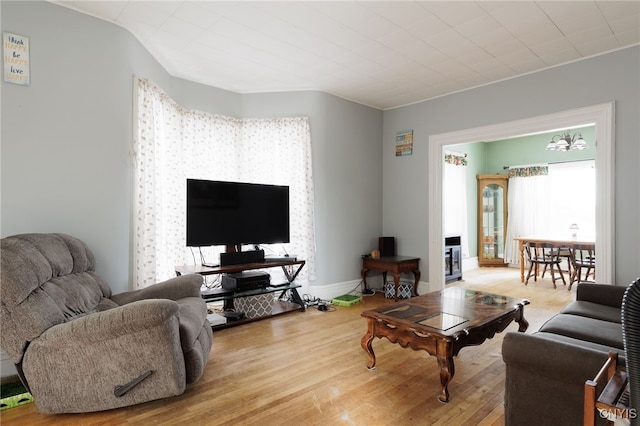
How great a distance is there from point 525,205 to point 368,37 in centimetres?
590

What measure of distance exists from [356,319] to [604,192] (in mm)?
2785

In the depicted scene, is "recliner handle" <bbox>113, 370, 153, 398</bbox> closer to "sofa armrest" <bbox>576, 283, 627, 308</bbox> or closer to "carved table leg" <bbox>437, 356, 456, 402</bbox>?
"carved table leg" <bbox>437, 356, 456, 402</bbox>

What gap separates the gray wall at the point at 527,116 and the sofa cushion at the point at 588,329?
150 centimetres

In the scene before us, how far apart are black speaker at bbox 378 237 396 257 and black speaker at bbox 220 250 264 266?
1994mm

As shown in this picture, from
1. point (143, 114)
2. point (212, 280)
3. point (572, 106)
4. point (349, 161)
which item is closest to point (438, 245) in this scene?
point (349, 161)

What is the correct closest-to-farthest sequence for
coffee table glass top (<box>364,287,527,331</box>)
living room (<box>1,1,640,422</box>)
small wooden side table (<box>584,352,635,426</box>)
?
small wooden side table (<box>584,352,635,426</box>)
coffee table glass top (<box>364,287,527,331</box>)
living room (<box>1,1,640,422</box>)

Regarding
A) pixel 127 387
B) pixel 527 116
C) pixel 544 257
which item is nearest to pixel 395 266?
pixel 527 116

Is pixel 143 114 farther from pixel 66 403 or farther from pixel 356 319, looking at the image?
pixel 356 319

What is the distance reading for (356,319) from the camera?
3.71 m

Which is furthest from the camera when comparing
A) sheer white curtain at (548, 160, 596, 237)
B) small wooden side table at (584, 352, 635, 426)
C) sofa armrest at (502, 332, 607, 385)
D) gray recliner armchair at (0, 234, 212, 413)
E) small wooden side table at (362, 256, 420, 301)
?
sheer white curtain at (548, 160, 596, 237)

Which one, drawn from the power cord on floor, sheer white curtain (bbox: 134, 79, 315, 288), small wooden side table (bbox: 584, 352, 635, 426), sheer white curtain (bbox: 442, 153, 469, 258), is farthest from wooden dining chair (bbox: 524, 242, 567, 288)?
small wooden side table (bbox: 584, 352, 635, 426)

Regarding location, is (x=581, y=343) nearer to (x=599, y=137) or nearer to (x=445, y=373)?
(x=445, y=373)

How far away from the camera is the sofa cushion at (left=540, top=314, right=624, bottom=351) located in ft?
6.34

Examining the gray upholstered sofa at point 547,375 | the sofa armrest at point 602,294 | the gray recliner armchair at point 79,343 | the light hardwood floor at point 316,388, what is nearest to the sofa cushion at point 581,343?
the gray upholstered sofa at point 547,375
